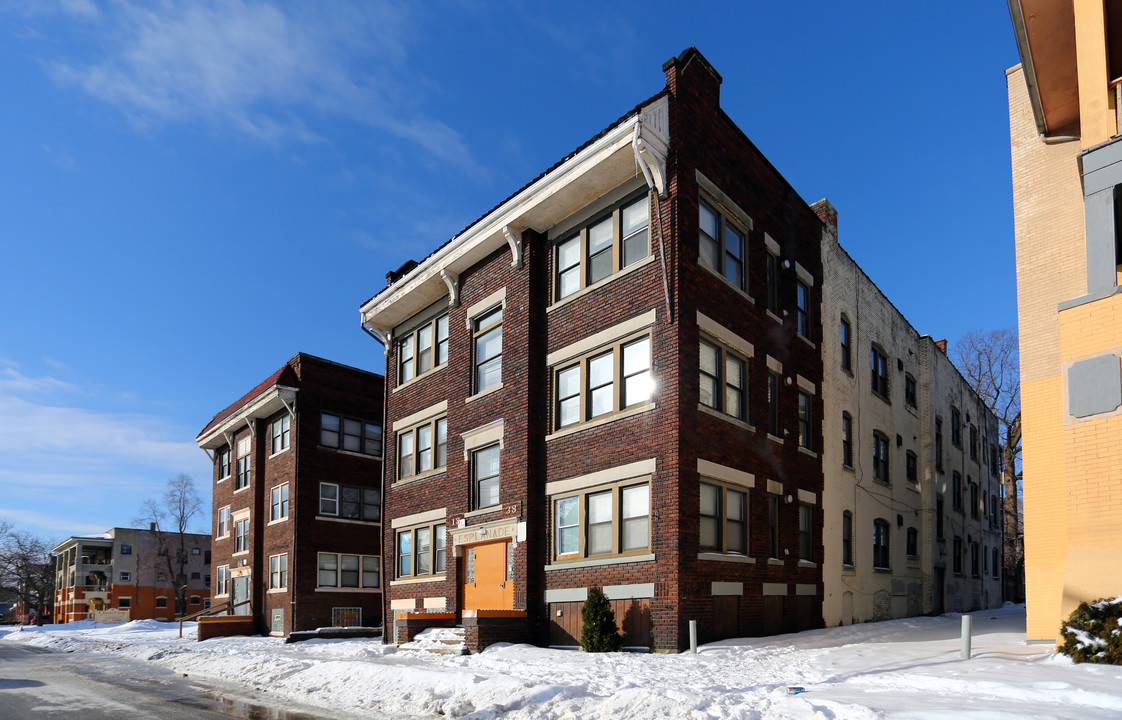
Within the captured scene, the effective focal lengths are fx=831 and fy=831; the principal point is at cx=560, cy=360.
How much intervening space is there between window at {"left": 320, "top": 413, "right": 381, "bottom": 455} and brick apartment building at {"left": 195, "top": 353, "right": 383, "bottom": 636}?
41 millimetres

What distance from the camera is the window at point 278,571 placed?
32.5m

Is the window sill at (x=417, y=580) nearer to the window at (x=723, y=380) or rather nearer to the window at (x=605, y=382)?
the window at (x=605, y=382)

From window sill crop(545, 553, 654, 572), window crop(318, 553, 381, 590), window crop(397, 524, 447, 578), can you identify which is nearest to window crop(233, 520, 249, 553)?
window crop(318, 553, 381, 590)

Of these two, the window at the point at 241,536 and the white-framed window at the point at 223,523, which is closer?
the window at the point at 241,536

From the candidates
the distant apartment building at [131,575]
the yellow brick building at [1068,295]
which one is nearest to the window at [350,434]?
the yellow brick building at [1068,295]

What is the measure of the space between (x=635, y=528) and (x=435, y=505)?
863 centimetres

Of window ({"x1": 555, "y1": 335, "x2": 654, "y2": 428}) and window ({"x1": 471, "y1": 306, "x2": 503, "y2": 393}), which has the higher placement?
window ({"x1": 471, "y1": 306, "x2": 503, "y2": 393})

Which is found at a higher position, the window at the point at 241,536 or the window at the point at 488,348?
the window at the point at 488,348

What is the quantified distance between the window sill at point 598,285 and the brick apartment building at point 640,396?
56 mm

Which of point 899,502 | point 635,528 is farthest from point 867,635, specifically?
point 899,502

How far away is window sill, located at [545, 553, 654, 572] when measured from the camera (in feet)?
55.9

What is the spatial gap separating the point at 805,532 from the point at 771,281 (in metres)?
6.73

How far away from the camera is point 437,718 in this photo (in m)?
11.1

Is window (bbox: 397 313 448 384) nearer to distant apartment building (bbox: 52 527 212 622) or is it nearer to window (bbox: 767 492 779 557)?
window (bbox: 767 492 779 557)
